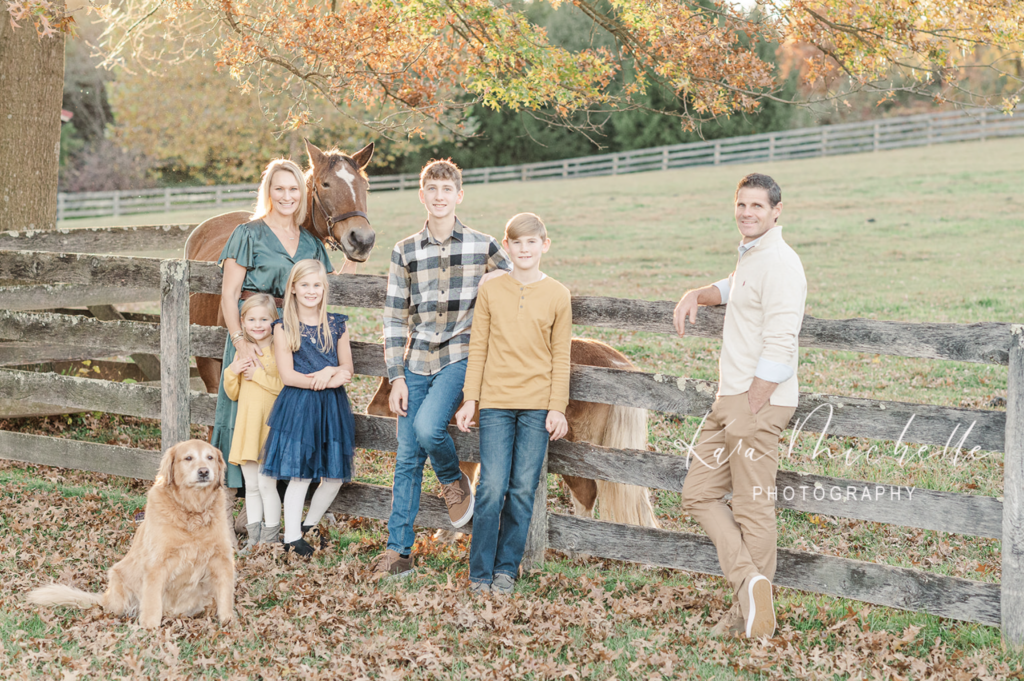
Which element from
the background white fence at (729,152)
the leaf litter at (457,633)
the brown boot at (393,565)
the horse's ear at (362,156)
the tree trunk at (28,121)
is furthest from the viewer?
the background white fence at (729,152)

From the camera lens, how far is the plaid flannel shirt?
16.7ft

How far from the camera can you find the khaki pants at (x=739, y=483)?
4.34 meters

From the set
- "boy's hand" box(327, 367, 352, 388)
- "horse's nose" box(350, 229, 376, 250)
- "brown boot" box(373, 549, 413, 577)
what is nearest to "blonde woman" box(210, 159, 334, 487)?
"boy's hand" box(327, 367, 352, 388)

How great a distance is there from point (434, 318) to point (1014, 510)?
3.12 metres

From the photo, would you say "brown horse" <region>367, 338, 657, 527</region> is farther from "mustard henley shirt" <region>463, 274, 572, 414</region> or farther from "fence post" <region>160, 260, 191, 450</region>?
"fence post" <region>160, 260, 191, 450</region>

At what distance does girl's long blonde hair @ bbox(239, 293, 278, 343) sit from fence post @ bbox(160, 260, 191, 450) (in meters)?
0.80

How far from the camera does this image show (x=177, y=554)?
461 cm

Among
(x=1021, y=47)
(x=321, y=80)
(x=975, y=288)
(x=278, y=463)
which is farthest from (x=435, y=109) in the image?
Result: (x=975, y=288)

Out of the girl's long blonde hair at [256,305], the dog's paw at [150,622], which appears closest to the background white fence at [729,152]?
the girl's long blonde hair at [256,305]

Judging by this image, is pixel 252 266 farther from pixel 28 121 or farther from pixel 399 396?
pixel 28 121

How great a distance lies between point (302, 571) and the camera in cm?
529

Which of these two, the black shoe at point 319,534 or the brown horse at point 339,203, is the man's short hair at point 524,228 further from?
the black shoe at point 319,534

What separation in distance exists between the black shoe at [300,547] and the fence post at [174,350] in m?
1.25

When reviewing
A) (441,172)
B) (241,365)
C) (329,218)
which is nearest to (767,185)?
(441,172)
